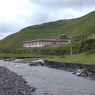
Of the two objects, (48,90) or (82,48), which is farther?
(82,48)

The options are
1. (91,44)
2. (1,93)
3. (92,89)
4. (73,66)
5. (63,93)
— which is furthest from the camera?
(91,44)

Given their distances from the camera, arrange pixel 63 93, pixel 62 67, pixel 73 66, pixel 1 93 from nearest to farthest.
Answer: pixel 1 93
pixel 63 93
pixel 73 66
pixel 62 67

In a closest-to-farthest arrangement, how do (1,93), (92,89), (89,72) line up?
(1,93), (92,89), (89,72)

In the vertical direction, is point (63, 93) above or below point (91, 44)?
below

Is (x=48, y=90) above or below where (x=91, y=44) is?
below

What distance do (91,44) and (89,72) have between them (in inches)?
3547

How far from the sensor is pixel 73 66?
110 m

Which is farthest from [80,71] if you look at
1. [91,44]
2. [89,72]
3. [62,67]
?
[91,44]

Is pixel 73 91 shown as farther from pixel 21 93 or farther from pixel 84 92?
pixel 21 93

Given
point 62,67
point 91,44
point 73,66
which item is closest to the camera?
point 73,66

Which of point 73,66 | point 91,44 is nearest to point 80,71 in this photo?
point 73,66

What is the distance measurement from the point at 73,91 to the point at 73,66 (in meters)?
50.7

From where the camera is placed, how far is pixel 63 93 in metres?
57.4

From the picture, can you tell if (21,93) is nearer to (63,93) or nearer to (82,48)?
(63,93)
